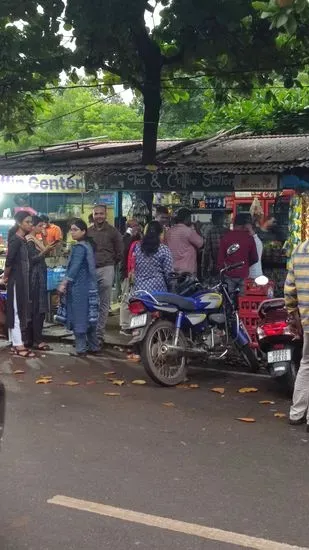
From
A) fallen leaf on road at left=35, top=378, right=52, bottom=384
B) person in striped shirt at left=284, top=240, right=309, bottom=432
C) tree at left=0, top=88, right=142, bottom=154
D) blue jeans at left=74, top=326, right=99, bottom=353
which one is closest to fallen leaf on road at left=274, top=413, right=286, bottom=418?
person in striped shirt at left=284, top=240, right=309, bottom=432

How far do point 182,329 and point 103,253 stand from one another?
238cm

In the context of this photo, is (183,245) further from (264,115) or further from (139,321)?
(264,115)

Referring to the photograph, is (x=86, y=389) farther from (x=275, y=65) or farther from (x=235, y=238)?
(x=275, y=65)

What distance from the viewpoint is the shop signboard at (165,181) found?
11.5m

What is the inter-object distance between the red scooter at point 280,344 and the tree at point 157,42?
5031 mm

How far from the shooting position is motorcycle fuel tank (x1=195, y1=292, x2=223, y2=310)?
7840 millimetres

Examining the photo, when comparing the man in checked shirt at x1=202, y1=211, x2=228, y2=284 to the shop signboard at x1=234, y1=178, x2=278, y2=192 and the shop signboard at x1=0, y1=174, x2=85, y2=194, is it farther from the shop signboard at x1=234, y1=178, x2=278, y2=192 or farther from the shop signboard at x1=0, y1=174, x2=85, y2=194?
the shop signboard at x1=0, y1=174, x2=85, y2=194

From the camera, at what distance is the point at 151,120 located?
39.0 feet

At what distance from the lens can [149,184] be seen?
40.0ft

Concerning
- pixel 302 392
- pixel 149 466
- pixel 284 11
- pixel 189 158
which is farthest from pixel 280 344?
pixel 189 158

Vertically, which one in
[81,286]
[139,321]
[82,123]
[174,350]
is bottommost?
[174,350]

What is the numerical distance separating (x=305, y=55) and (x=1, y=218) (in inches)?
560

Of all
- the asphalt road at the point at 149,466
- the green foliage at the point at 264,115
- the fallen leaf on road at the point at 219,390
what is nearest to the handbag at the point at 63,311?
the asphalt road at the point at 149,466

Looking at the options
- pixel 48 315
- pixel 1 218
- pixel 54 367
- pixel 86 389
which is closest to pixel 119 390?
pixel 86 389
